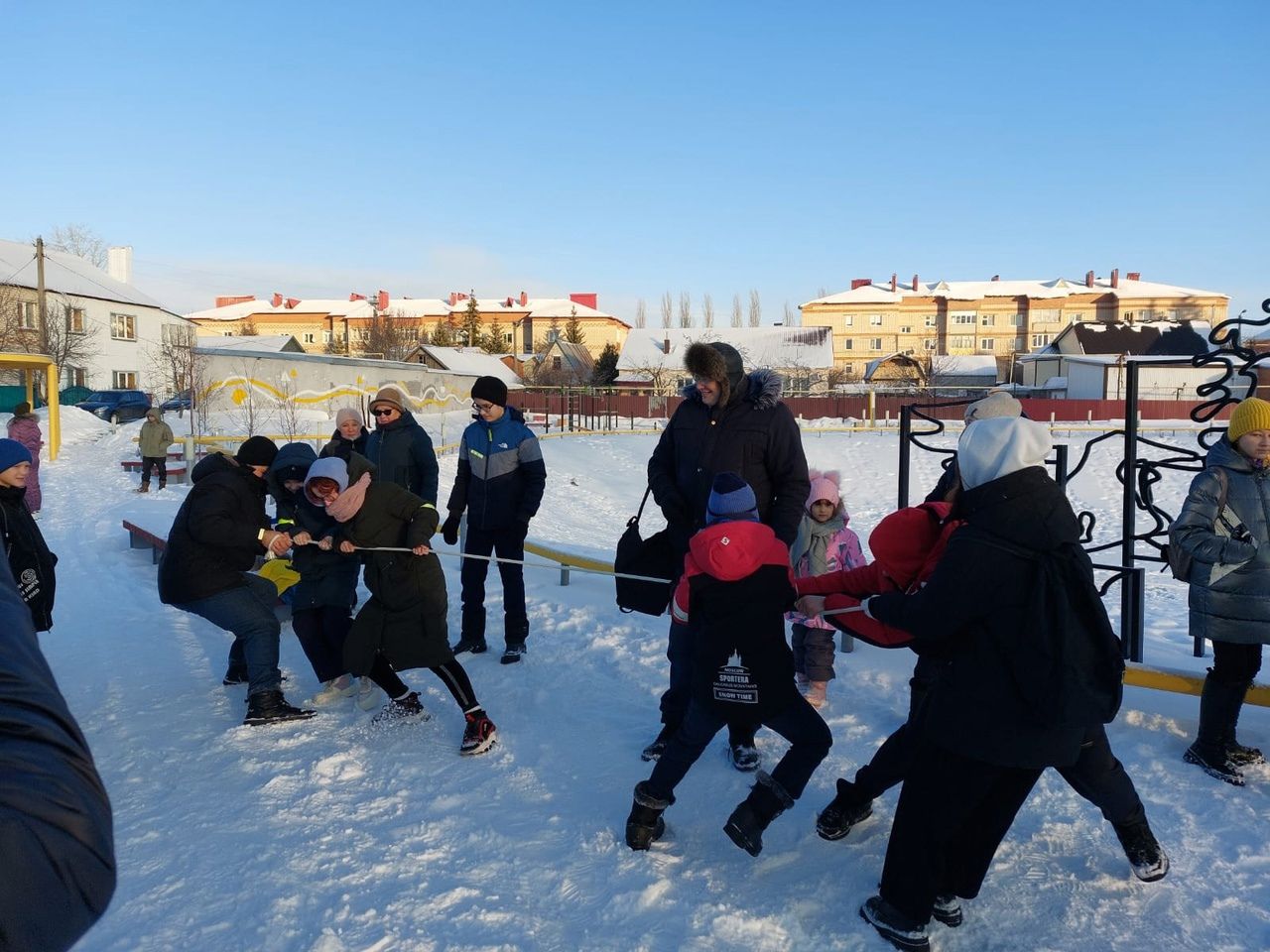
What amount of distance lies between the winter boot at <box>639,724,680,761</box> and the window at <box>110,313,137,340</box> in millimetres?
52714

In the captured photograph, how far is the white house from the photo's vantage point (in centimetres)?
4291

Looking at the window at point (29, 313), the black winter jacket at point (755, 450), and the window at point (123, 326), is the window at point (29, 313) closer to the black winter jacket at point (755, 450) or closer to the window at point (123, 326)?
the window at point (123, 326)

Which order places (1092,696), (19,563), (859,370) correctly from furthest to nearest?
(859,370)
(19,563)
(1092,696)

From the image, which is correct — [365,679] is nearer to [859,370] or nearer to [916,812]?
[916,812]

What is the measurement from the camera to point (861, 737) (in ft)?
14.2

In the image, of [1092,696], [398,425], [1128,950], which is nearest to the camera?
[1092,696]

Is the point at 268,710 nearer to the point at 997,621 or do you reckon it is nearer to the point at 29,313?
the point at 997,621

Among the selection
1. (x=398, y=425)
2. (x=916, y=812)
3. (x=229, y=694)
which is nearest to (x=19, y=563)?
(x=229, y=694)

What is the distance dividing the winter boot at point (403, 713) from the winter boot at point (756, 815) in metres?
2.07

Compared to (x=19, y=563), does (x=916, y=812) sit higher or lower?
lower

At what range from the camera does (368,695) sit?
4.88 m

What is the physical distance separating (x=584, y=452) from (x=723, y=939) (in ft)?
83.3

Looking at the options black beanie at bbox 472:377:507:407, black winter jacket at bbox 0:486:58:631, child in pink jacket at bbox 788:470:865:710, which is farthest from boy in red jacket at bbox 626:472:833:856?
black winter jacket at bbox 0:486:58:631

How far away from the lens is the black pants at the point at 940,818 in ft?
8.80
